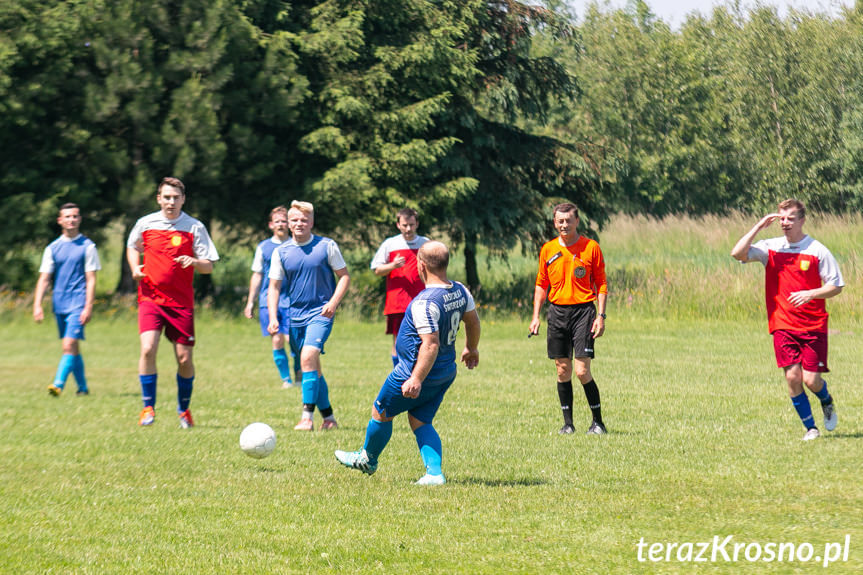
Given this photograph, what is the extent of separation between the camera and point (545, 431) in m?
10.4

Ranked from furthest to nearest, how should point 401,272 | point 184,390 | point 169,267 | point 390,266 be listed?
point 401,272, point 390,266, point 184,390, point 169,267

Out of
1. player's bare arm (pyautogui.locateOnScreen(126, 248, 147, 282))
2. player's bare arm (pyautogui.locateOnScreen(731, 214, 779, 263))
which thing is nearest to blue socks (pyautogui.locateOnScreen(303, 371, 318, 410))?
player's bare arm (pyautogui.locateOnScreen(126, 248, 147, 282))

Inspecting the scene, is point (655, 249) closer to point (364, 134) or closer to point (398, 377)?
point (364, 134)

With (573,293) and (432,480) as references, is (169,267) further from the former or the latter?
(432,480)

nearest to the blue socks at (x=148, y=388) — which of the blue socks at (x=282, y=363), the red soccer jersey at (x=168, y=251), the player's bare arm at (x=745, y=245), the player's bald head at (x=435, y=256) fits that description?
the red soccer jersey at (x=168, y=251)

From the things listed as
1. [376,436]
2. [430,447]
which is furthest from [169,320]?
[430,447]

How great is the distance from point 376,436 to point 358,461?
9.7 inches

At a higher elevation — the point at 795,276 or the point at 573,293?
the point at 795,276

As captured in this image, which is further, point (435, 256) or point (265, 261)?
point (265, 261)

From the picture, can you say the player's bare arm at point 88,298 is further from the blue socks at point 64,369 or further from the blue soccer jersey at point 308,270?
the blue soccer jersey at point 308,270

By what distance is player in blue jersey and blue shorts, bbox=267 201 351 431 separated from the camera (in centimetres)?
1021

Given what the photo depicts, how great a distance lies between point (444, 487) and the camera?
7.59 metres

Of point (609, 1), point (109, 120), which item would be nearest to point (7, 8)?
point (109, 120)

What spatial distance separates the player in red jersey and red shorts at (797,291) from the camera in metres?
9.31
